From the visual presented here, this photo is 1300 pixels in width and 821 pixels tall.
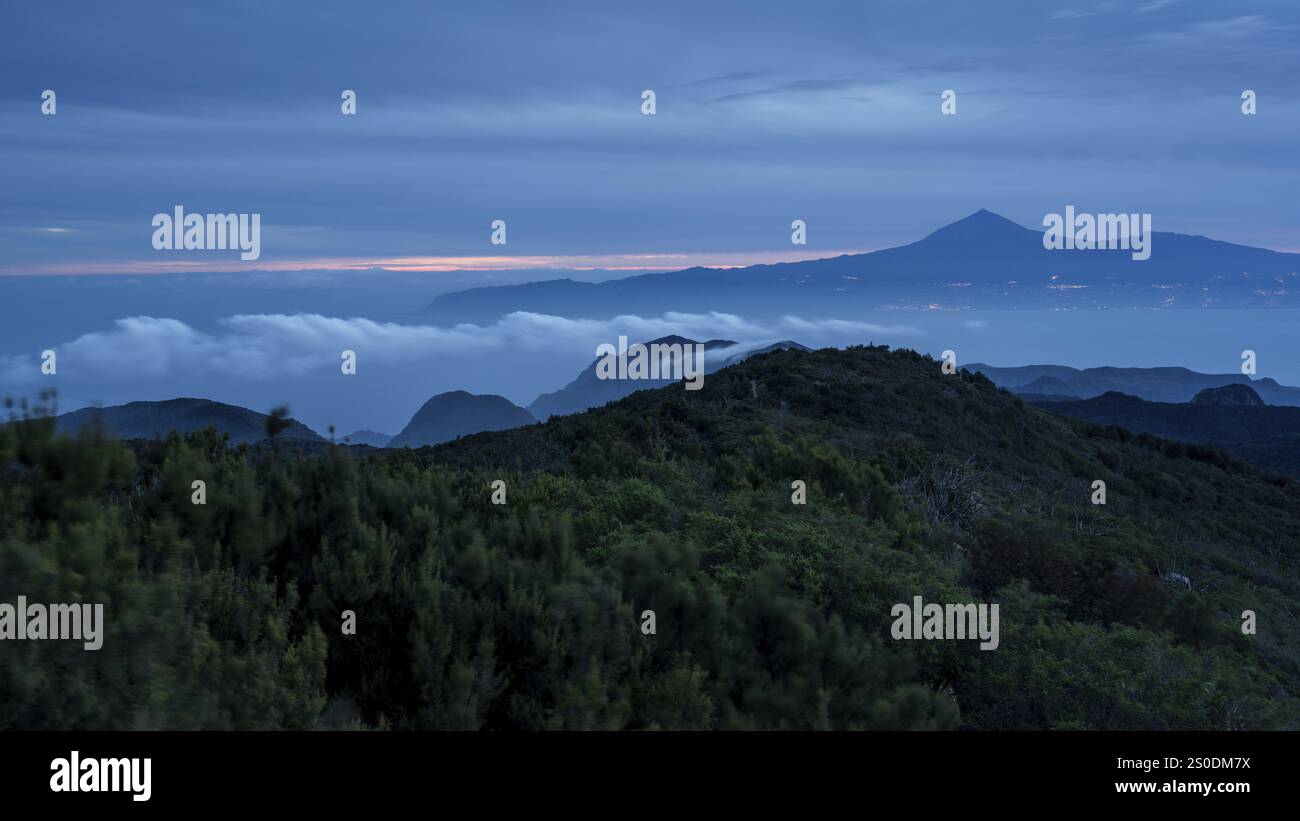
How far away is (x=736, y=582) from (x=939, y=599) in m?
1.81

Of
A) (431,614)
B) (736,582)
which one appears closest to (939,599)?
(736,582)

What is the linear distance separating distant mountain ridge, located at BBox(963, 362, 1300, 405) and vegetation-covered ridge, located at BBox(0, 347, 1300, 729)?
9474 centimetres

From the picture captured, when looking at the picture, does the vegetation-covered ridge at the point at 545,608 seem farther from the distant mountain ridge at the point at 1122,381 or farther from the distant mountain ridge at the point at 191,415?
the distant mountain ridge at the point at 1122,381

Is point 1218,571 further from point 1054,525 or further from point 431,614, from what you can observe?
point 431,614

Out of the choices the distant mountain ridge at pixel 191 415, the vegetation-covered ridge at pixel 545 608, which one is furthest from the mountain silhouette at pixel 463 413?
the vegetation-covered ridge at pixel 545 608

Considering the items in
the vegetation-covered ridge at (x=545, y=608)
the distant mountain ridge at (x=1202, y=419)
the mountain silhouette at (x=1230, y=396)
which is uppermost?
the mountain silhouette at (x=1230, y=396)

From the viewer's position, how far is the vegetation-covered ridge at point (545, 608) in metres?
5.01

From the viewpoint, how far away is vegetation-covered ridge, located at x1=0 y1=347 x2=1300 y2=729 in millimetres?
5012

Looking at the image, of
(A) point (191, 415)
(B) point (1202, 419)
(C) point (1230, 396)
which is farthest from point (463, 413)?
(C) point (1230, 396)

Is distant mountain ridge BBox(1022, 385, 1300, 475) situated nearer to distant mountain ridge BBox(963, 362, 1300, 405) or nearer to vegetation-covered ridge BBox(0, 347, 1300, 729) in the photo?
distant mountain ridge BBox(963, 362, 1300, 405)

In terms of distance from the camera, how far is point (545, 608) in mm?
6113

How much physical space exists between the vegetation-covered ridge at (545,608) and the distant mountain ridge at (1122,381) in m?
94.7

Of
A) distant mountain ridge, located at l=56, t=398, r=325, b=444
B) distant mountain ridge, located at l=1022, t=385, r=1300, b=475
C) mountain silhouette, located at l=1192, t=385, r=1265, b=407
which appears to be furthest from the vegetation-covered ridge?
mountain silhouette, located at l=1192, t=385, r=1265, b=407

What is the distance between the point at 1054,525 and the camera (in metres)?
13.5
